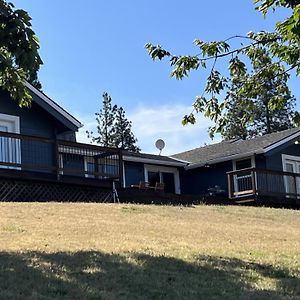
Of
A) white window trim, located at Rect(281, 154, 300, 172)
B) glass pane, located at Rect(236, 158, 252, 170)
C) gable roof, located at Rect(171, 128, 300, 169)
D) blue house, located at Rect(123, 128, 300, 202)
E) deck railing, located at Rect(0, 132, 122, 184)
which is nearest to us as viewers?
deck railing, located at Rect(0, 132, 122, 184)

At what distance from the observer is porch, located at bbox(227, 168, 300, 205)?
2502cm

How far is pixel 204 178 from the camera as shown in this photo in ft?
102

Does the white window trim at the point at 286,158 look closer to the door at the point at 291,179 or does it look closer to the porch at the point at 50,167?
the door at the point at 291,179

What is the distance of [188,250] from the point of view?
1041cm

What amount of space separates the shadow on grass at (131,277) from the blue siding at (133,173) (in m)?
19.0

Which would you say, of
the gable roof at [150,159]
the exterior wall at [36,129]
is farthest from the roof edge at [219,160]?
the exterior wall at [36,129]

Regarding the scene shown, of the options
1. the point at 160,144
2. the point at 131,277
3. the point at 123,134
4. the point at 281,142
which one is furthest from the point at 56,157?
the point at 123,134

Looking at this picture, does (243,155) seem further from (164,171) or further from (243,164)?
(164,171)

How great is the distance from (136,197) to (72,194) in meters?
2.15

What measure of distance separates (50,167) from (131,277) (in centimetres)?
1098

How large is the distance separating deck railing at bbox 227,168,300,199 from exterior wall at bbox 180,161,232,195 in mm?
2895

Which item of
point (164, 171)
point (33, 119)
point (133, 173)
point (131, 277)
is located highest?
point (33, 119)

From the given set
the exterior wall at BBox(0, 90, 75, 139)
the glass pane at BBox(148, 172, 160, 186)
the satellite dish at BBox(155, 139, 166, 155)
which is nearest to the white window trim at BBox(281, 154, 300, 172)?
the glass pane at BBox(148, 172, 160, 186)

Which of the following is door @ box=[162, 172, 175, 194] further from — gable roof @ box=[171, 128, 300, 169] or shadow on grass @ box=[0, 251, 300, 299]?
shadow on grass @ box=[0, 251, 300, 299]
